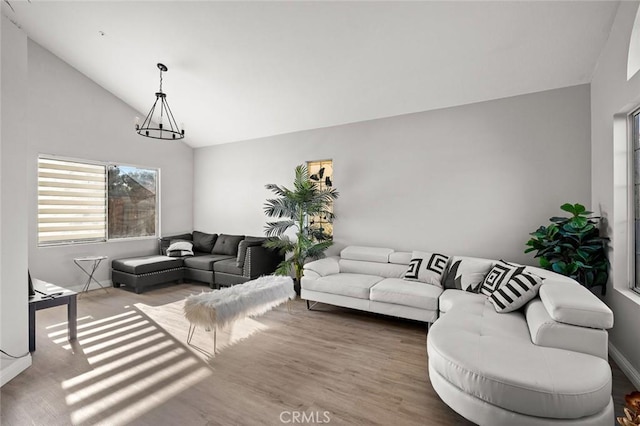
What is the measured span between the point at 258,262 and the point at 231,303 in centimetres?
215

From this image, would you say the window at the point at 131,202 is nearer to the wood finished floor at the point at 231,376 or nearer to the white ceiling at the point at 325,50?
the white ceiling at the point at 325,50

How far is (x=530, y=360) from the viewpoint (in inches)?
69.8

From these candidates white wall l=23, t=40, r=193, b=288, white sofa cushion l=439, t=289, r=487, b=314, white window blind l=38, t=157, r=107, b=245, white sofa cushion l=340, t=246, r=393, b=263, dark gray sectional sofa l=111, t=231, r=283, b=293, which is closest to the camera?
white sofa cushion l=439, t=289, r=487, b=314

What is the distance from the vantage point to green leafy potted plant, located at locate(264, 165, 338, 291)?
4.71 m

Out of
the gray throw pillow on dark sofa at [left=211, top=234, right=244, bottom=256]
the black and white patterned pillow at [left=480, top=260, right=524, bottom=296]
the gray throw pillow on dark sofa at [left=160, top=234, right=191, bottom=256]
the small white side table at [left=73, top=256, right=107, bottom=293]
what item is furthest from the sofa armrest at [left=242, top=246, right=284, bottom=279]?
the black and white patterned pillow at [left=480, top=260, right=524, bottom=296]

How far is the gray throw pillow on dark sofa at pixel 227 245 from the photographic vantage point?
229 inches

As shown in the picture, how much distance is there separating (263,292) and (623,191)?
352 cm

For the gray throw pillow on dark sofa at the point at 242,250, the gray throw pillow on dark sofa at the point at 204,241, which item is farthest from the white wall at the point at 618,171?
the gray throw pillow on dark sofa at the point at 204,241

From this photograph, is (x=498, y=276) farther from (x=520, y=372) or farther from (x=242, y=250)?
(x=242, y=250)

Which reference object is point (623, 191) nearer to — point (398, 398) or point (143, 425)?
point (398, 398)

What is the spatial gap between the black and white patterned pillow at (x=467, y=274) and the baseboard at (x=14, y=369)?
411 cm

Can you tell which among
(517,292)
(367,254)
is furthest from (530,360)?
(367,254)

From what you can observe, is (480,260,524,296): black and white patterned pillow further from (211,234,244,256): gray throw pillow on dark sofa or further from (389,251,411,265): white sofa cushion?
(211,234,244,256): gray throw pillow on dark sofa

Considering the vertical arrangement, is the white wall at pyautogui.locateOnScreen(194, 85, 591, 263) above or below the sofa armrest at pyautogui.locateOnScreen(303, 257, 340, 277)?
above
